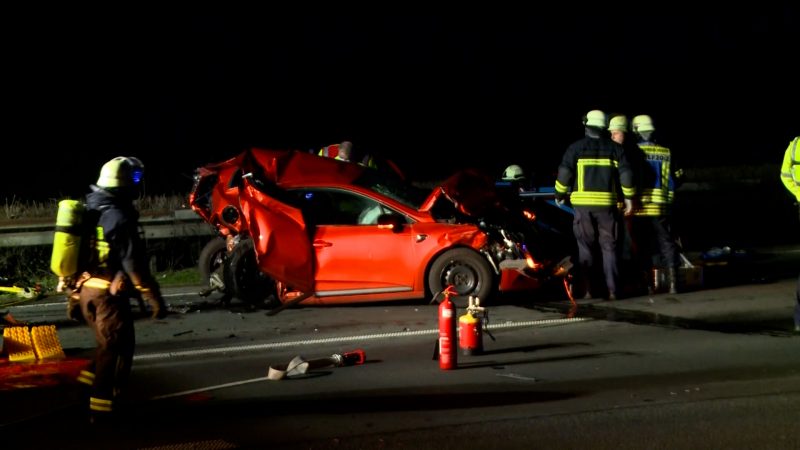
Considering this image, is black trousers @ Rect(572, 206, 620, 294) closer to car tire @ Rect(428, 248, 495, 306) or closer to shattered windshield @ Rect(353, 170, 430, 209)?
car tire @ Rect(428, 248, 495, 306)

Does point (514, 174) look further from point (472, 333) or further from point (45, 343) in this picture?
point (45, 343)

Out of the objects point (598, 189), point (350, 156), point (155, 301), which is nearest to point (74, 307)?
point (155, 301)

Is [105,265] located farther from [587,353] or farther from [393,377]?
[587,353]

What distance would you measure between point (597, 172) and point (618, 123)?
679 mm

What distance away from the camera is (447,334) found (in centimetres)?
782

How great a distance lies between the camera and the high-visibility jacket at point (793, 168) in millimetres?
9125

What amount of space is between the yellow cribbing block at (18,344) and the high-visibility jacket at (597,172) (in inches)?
231

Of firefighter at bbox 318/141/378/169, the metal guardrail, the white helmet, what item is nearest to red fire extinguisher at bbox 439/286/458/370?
firefighter at bbox 318/141/378/169

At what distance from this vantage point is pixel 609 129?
11477 millimetres

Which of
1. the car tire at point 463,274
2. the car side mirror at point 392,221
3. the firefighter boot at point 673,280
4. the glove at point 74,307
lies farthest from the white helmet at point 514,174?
the glove at point 74,307

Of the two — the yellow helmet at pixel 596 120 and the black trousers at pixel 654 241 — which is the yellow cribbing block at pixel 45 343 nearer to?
the yellow helmet at pixel 596 120

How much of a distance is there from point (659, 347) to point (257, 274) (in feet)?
15.3

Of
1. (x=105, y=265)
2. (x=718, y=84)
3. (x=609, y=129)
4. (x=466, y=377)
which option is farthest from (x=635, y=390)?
(x=718, y=84)

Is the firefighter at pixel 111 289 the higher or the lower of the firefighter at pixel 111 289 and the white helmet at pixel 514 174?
the lower
